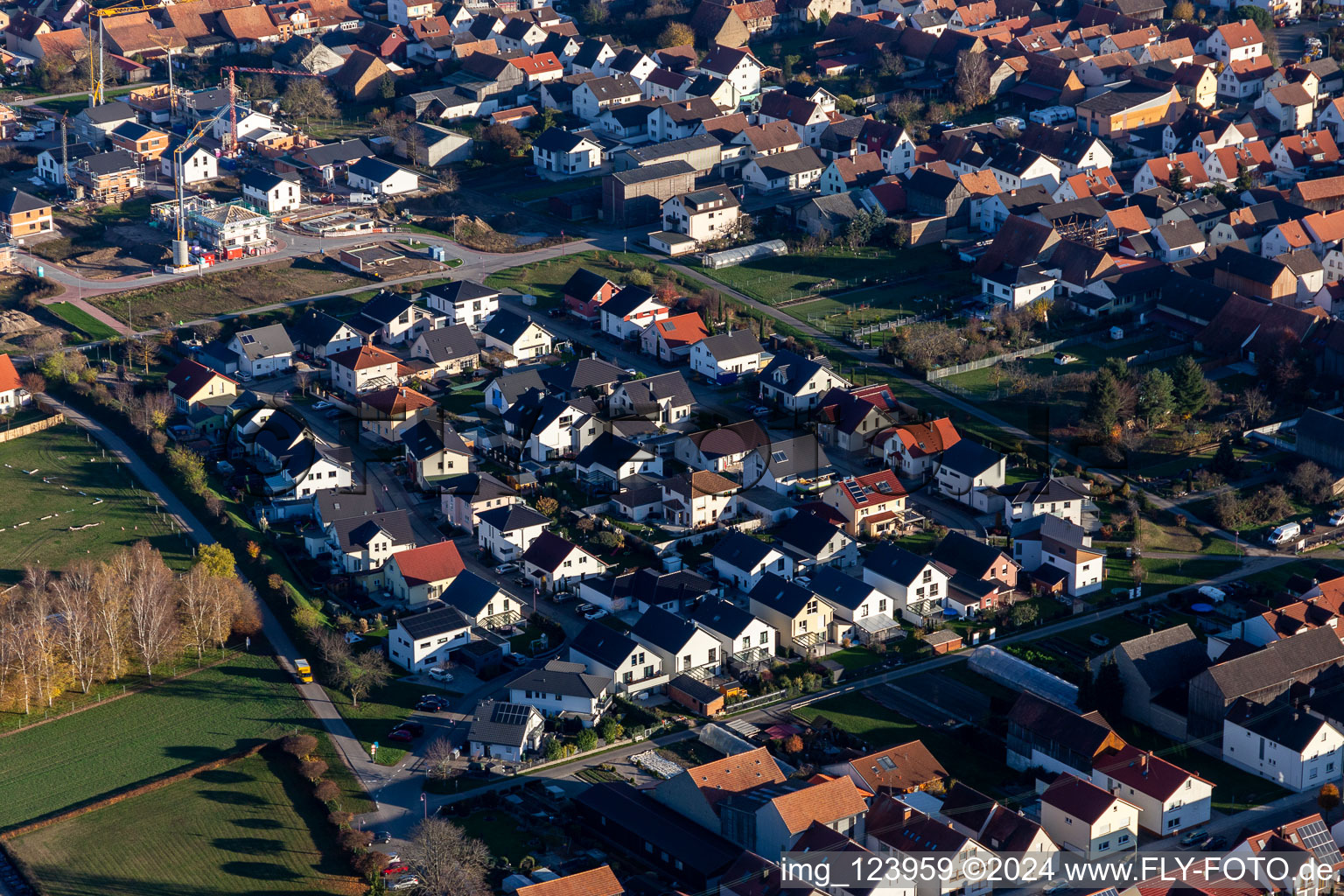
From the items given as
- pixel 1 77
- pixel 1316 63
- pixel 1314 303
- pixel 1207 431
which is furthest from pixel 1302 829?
pixel 1 77

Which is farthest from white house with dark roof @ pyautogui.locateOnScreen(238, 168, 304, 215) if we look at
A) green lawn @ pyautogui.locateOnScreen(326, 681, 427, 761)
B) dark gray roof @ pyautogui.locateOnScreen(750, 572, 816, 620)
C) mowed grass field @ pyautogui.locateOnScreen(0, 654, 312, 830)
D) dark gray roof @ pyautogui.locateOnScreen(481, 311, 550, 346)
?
dark gray roof @ pyautogui.locateOnScreen(750, 572, 816, 620)

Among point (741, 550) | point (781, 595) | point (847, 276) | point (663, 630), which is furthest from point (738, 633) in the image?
point (847, 276)

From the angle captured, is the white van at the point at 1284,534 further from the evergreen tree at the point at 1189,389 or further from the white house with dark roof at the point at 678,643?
the white house with dark roof at the point at 678,643

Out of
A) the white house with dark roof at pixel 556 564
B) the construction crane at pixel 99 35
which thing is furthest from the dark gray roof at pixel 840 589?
the construction crane at pixel 99 35

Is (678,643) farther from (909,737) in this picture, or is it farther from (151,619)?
(151,619)

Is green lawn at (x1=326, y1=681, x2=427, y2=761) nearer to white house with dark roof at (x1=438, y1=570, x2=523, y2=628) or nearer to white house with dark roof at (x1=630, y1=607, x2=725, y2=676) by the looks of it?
white house with dark roof at (x1=438, y1=570, x2=523, y2=628)

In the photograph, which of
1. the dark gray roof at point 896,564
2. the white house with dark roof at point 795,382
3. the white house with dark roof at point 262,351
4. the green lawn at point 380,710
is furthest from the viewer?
the white house with dark roof at point 262,351

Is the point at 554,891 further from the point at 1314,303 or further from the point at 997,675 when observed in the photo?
the point at 1314,303
